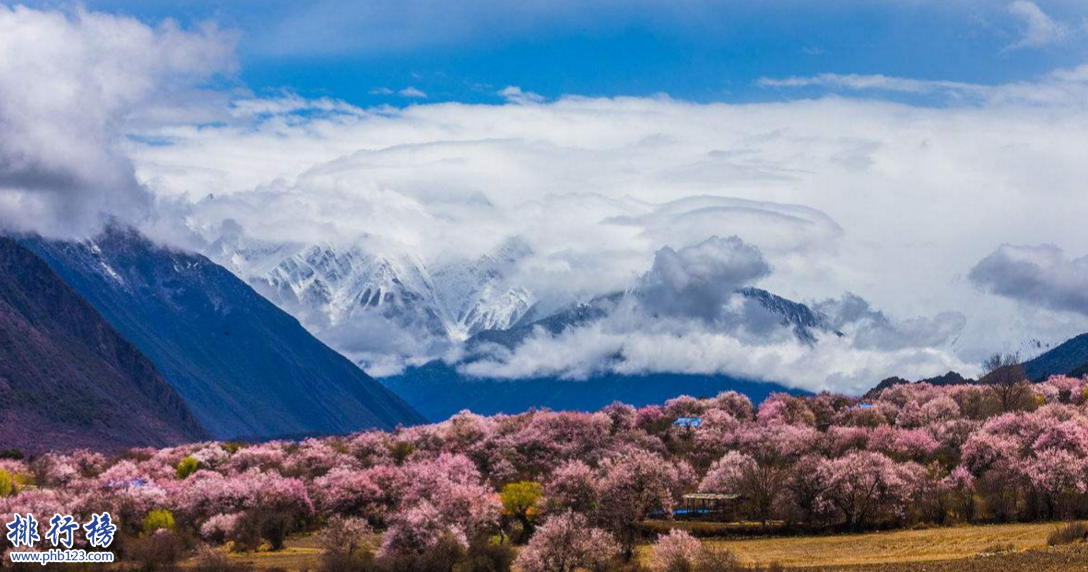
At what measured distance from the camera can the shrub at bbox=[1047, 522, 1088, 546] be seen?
7906cm

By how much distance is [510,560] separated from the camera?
83.8m

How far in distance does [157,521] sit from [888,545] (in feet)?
207

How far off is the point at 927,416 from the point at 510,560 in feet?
280

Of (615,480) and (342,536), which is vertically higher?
(615,480)

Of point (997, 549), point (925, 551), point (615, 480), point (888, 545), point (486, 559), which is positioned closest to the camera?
point (997, 549)

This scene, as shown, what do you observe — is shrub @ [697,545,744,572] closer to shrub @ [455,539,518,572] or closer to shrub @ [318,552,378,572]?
shrub @ [455,539,518,572]

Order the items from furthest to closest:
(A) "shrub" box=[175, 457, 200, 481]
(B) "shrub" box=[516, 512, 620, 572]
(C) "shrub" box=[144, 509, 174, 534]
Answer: (A) "shrub" box=[175, 457, 200, 481]
(C) "shrub" box=[144, 509, 174, 534]
(B) "shrub" box=[516, 512, 620, 572]

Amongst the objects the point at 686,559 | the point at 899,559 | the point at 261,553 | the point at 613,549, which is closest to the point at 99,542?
the point at 261,553

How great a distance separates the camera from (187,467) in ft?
509

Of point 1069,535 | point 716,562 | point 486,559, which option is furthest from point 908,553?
point 486,559

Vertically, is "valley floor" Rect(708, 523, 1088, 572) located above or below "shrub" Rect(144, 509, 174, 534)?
below

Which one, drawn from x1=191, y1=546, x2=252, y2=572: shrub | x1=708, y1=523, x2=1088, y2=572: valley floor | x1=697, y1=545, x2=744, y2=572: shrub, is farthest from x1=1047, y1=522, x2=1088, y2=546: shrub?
x1=191, y1=546, x2=252, y2=572: shrub

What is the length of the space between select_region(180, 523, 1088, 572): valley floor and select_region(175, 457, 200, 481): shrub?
56.8m

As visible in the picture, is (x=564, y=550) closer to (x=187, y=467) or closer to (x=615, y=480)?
(x=615, y=480)
